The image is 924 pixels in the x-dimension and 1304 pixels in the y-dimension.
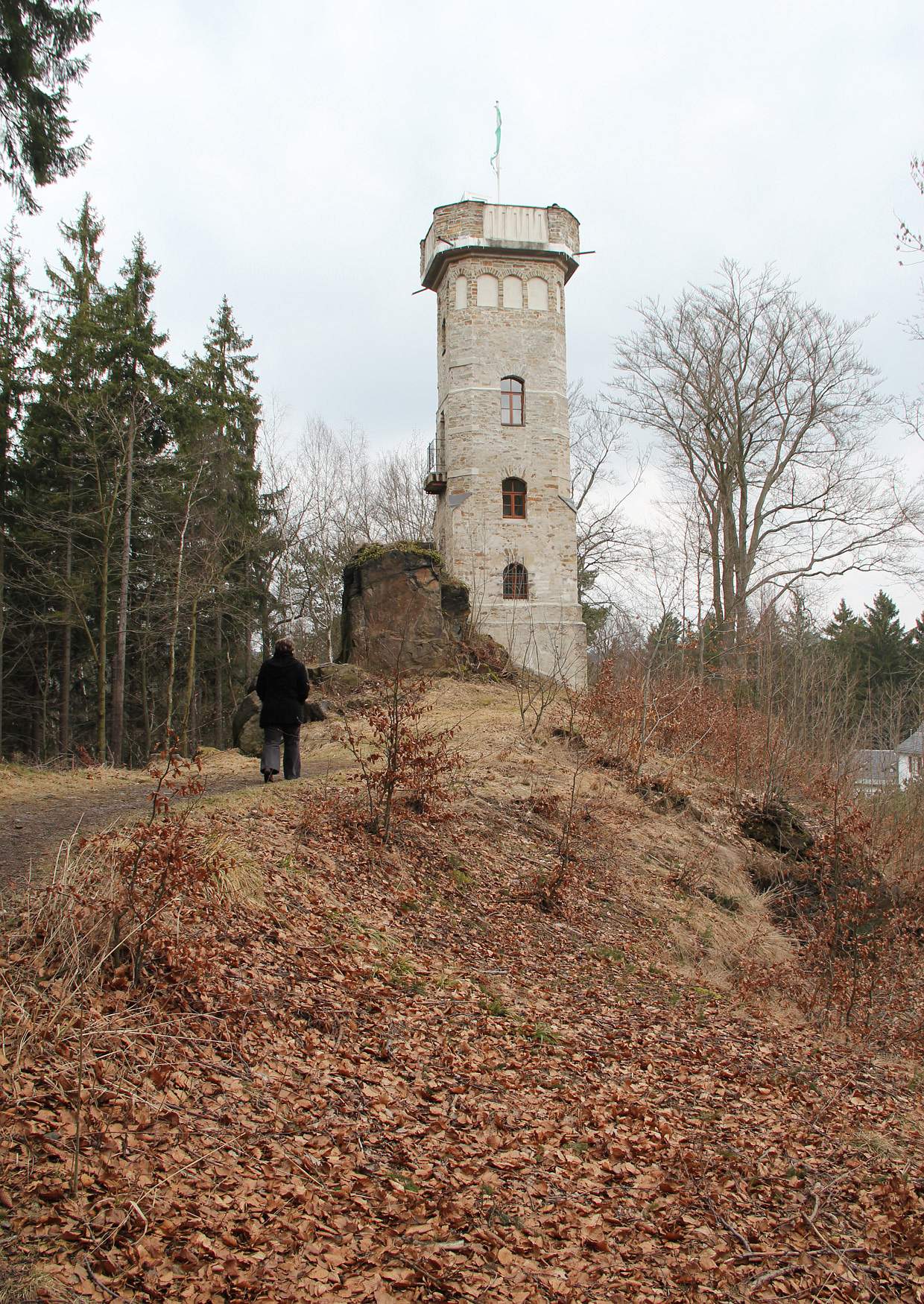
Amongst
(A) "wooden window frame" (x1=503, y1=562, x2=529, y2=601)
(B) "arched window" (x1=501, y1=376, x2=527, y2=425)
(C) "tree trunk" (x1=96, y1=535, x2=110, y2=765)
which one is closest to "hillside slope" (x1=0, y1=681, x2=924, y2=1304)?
(C) "tree trunk" (x1=96, y1=535, x2=110, y2=765)

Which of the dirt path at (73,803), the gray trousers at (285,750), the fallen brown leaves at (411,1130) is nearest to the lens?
the fallen brown leaves at (411,1130)

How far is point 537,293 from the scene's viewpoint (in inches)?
1049

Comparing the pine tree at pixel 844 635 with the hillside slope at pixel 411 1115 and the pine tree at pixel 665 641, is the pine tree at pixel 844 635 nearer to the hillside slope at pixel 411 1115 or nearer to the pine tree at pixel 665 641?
the pine tree at pixel 665 641

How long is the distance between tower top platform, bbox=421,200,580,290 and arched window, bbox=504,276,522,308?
27.4 inches

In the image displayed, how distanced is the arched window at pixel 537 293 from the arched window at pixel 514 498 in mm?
4760

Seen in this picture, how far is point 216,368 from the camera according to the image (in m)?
33.1

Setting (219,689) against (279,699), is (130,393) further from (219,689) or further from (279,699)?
(279,699)

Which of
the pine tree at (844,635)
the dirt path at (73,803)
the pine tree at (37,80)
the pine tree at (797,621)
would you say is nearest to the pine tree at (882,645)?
the pine tree at (844,635)

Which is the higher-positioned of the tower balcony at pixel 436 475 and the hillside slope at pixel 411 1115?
the tower balcony at pixel 436 475

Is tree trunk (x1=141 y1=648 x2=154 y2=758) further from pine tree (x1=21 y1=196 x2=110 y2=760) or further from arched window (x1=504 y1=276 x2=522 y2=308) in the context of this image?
arched window (x1=504 y1=276 x2=522 y2=308)

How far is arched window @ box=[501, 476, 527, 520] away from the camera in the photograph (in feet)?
85.5

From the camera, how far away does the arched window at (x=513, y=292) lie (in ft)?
86.6

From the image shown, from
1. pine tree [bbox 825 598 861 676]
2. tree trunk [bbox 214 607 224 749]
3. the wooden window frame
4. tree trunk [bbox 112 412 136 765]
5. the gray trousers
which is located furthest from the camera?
pine tree [bbox 825 598 861 676]

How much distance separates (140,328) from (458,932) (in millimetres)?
21888
